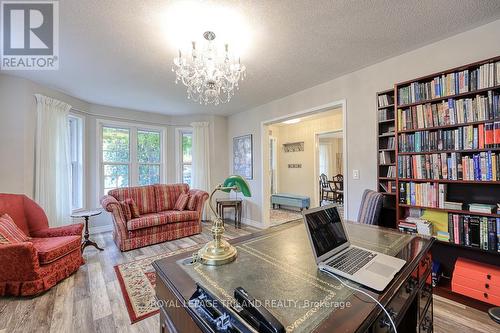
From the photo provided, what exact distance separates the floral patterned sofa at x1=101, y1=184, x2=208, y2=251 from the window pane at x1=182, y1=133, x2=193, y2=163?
104 centimetres

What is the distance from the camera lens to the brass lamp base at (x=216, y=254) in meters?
1.01

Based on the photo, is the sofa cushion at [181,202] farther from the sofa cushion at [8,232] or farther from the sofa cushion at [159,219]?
the sofa cushion at [8,232]

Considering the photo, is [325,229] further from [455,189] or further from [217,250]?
[455,189]

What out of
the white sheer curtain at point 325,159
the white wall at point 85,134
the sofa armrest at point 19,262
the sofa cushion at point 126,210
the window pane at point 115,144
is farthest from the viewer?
the white sheer curtain at point 325,159

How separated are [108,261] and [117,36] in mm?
2758

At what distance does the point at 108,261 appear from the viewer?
2.89m

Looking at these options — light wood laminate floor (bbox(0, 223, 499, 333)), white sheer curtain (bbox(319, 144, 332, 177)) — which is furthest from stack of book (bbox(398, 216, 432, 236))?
white sheer curtain (bbox(319, 144, 332, 177))

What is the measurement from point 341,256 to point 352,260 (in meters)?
0.05

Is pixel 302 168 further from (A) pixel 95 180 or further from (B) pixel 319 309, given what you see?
(B) pixel 319 309

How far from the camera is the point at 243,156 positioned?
4875 millimetres

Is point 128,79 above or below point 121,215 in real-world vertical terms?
above

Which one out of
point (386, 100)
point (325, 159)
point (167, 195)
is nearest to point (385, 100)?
point (386, 100)

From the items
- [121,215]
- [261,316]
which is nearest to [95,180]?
[121,215]

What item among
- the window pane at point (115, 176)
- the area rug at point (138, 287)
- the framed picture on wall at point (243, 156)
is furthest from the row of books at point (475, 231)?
the window pane at point (115, 176)
